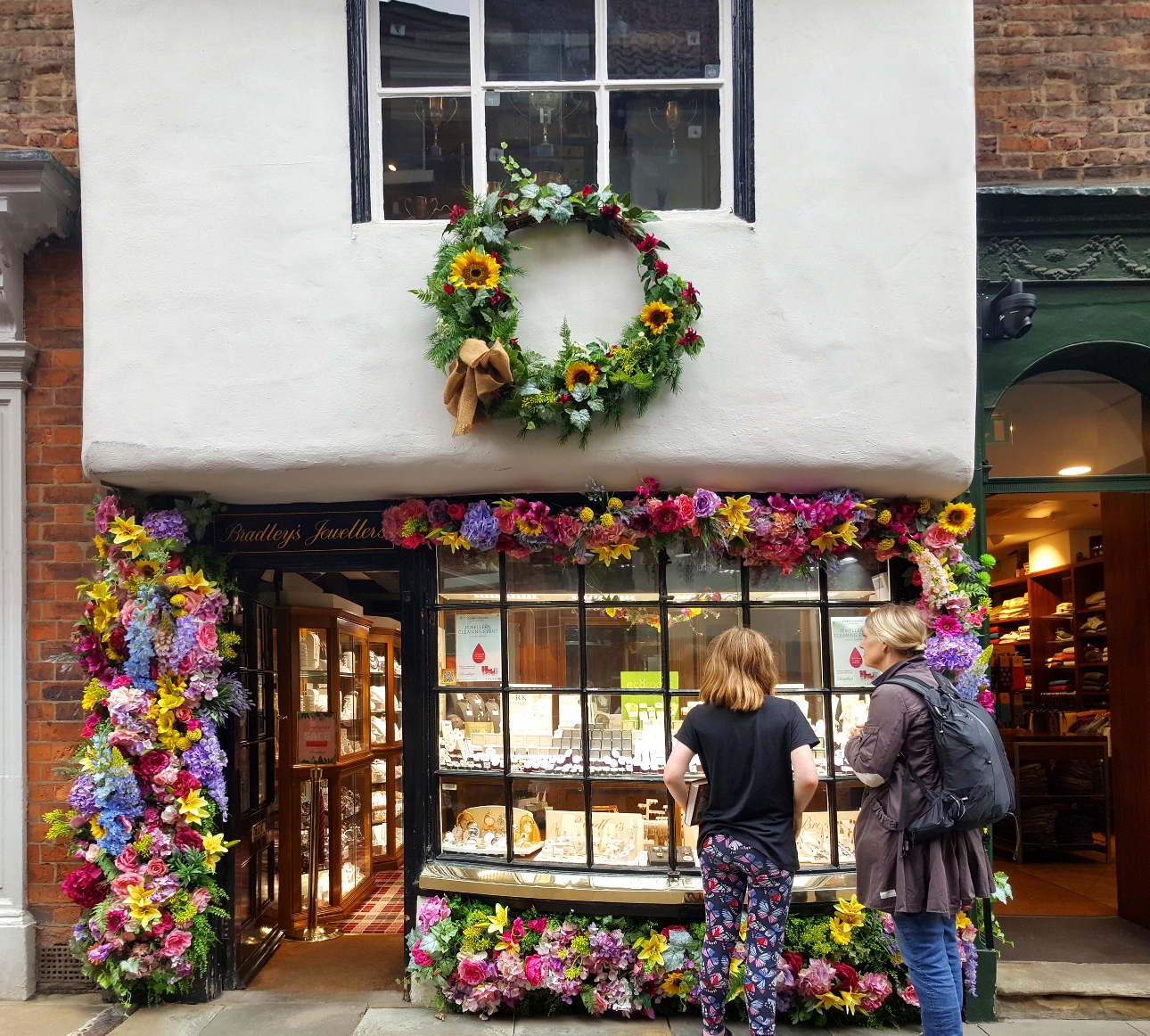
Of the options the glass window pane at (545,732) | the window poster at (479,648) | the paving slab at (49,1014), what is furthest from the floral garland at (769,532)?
the paving slab at (49,1014)

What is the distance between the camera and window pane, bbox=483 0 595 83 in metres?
5.44

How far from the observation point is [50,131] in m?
5.96

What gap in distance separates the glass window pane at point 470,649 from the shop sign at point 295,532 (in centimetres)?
61

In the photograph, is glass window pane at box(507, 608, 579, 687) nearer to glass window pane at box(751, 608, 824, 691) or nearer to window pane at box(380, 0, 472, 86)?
→ glass window pane at box(751, 608, 824, 691)

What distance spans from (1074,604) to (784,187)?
20.3ft

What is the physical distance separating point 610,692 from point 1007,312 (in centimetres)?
302

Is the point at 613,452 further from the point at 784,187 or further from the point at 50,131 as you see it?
the point at 50,131

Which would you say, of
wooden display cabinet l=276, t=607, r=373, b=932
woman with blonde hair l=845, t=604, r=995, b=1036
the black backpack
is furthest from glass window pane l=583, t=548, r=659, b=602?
wooden display cabinet l=276, t=607, r=373, b=932

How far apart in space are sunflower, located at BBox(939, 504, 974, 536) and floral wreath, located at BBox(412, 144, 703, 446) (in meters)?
1.65

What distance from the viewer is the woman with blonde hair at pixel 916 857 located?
161 inches

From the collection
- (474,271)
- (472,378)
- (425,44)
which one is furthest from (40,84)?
(472,378)

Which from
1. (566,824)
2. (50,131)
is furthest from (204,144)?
(566,824)

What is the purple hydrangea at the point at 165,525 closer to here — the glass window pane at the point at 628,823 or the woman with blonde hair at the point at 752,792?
the glass window pane at the point at 628,823

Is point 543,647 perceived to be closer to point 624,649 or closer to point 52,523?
point 624,649
